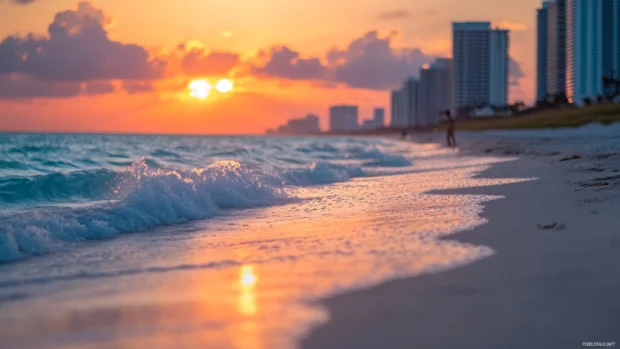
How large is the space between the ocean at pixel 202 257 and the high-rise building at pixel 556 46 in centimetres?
13659

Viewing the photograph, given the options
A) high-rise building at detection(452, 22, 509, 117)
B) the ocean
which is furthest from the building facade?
the ocean

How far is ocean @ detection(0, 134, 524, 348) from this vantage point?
3160 millimetres

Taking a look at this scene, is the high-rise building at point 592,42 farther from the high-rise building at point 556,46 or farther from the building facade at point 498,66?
the building facade at point 498,66

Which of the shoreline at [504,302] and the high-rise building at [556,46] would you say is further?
the high-rise building at [556,46]

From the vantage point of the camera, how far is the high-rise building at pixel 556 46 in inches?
5310

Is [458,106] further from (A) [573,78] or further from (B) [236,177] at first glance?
(B) [236,177]

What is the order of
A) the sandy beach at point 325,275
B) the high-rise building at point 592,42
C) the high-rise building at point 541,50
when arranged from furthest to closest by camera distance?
1. the high-rise building at point 541,50
2. the high-rise building at point 592,42
3. the sandy beach at point 325,275

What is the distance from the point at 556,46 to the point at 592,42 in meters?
18.1

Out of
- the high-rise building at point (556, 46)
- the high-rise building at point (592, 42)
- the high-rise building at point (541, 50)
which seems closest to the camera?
the high-rise building at point (592, 42)

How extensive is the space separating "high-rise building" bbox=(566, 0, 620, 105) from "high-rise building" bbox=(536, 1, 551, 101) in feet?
73.3

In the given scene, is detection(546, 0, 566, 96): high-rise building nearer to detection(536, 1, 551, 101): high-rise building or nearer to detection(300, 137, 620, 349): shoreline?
detection(536, 1, 551, 101): high-rise building

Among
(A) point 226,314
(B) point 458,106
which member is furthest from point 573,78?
(A) point 226,314

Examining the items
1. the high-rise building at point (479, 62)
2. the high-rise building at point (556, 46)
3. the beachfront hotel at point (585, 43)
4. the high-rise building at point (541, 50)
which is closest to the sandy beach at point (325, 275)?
the beachfront hotel at point (585, 43)

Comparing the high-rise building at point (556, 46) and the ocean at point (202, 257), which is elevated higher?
the high-rise building at point (556, 46)
